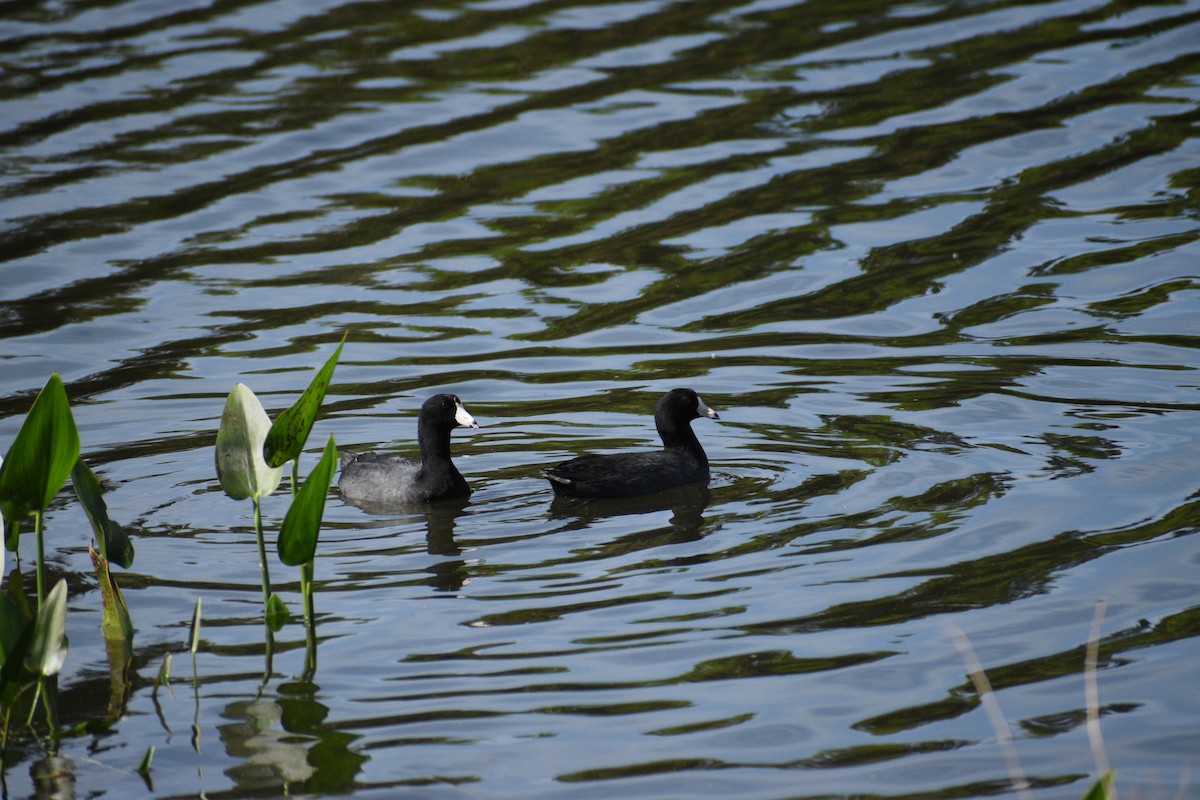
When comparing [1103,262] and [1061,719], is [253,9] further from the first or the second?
[1061,719]

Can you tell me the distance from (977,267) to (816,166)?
278cm

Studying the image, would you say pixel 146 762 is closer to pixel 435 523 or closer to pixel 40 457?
pixel 40 457

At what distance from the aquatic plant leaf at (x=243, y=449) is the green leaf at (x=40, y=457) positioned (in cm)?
56

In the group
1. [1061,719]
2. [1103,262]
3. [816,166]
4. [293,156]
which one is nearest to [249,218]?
[293,156]

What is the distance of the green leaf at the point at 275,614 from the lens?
5.97 m

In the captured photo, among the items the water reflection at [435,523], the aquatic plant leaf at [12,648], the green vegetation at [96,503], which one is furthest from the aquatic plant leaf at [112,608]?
the water reflection at [435,523]

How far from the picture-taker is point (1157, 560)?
7254mm

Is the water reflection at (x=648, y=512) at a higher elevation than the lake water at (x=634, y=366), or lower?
lower

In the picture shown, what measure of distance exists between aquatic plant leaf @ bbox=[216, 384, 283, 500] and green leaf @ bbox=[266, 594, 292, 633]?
0.47 m

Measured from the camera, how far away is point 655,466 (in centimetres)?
902

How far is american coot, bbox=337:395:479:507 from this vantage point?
8969mm

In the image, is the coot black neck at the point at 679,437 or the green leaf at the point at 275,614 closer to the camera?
the green leaf at the point at 275,614

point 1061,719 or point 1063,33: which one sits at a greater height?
point 1063,33

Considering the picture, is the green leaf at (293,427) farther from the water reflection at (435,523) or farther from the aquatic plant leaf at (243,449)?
the water reflection at (435,523)
